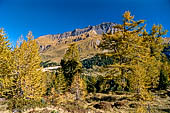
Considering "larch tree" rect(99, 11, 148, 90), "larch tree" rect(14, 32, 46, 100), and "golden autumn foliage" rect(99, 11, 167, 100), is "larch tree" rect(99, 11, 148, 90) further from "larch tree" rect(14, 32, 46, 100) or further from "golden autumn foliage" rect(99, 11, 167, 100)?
"larch tree" rect(14, 32, 46, 100)

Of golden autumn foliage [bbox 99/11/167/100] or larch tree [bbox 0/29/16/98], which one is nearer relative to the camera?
larch tree [bbox 0/29/16/98]

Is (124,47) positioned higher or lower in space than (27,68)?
higher

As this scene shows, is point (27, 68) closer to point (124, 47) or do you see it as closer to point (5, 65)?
point (5, 65)

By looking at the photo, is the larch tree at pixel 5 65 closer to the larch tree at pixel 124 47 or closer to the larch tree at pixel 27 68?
the larch tree at pixel 27 68

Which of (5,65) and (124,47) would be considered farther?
(124,47)

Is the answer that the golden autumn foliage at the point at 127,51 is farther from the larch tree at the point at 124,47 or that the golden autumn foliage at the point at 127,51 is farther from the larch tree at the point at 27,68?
the larch tree at the point at 27,68

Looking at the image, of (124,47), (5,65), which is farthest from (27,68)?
(124,47)

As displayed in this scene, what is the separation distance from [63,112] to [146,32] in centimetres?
1515

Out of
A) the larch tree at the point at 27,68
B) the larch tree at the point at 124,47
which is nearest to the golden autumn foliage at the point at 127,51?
the larch tree at the point at 124,47

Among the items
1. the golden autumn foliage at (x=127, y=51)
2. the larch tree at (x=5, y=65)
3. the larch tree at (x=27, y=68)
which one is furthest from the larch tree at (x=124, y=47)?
the larch tree at (x=5, y=65)

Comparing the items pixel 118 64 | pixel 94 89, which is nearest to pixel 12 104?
pixel 118 64

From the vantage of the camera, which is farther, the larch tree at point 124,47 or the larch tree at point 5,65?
the larch tree at point 124,47

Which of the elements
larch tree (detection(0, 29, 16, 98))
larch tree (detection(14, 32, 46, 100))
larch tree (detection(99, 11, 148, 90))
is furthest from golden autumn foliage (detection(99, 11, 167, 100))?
larch tree (detection(0, 29, 16, 98))

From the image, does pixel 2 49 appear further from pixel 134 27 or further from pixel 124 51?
pixel 134 27
